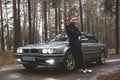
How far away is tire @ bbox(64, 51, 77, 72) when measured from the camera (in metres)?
11.2

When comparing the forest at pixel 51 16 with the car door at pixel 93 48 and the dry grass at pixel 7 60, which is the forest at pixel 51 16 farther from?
the car door at pixel 93 48

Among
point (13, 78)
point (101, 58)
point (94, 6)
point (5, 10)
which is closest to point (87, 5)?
point (94, 6)

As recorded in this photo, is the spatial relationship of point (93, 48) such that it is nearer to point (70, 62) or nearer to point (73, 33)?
A: point (70, 62)

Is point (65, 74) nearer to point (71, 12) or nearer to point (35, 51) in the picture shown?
point (35, 51)

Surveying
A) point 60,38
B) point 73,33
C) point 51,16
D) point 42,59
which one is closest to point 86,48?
point 60,38

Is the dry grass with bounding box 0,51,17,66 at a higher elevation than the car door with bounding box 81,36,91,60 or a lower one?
lower

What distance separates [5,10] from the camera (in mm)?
64812

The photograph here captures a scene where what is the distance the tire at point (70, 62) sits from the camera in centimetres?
1124

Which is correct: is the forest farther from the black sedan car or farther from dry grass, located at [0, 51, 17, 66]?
the black sedan car

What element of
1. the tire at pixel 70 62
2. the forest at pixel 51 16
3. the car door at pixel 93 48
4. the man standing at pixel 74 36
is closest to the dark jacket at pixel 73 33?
the man standing at pixel 74 36

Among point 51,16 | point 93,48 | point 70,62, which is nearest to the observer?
point 70,62

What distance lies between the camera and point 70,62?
1157 centimetres

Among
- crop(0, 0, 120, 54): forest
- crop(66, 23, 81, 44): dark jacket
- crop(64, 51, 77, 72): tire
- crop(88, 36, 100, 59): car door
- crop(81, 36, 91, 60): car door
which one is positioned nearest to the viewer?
crop(64, 51, 77, 72): tire

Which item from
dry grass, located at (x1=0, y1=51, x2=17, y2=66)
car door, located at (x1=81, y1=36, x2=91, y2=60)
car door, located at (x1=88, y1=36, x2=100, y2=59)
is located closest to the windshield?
car door, located at (x1=81, y1=36, x2=91, y2=60)
